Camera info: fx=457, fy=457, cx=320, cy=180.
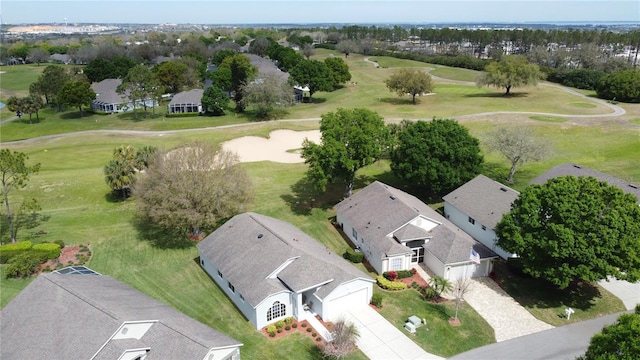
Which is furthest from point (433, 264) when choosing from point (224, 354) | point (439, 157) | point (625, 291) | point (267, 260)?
point (224, 354)

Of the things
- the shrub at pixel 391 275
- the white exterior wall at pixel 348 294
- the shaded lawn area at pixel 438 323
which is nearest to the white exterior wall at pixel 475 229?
the shaded lawn area at pixel 438 323

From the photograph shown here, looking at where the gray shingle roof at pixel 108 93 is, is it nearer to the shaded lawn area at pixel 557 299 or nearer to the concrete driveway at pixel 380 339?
the concrete driveway at pixel 380 339

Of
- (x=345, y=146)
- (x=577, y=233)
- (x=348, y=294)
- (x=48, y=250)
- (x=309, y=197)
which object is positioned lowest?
(x=309, y=197)

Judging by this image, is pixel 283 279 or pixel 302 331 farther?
pixel 283 279

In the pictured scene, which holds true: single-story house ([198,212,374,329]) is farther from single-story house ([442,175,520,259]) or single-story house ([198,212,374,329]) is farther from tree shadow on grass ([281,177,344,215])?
single-story house ([442,175,520,259])

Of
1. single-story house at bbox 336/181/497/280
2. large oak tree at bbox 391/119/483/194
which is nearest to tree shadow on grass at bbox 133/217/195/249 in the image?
single-story house at bbox 336/181/497/280

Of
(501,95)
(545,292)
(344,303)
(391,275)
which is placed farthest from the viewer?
(501,95)

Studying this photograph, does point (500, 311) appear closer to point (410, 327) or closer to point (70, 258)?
point (410, 327)
